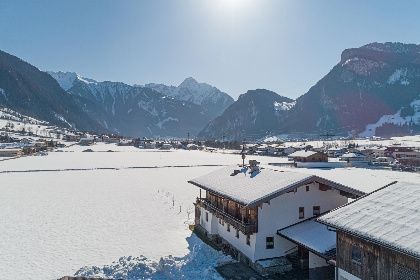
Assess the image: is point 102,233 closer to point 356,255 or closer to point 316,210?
point 316,210

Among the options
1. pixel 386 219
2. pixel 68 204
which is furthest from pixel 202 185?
pixel 68 204

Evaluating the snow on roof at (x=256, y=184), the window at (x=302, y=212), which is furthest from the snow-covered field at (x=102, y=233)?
the window at (x=302, y=212)

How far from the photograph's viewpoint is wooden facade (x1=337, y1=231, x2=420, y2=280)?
11203 mm

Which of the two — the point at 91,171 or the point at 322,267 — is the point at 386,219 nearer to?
the point at 322,267

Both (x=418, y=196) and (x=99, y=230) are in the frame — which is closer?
(x=418, y=196)

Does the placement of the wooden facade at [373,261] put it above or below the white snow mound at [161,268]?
above

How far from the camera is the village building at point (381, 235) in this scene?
11008 mm

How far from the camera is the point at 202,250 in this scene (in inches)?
942

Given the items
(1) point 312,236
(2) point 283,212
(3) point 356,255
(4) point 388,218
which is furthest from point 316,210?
(4) point 388,218

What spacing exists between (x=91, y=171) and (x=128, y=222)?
50863 millimetres

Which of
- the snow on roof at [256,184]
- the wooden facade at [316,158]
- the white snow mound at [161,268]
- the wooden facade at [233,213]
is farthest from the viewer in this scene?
the wooden facade at [316,158]

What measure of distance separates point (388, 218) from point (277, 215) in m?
9.77

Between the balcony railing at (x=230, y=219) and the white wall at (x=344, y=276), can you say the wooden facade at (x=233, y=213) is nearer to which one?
the balcony railing at (x=230, y=219)

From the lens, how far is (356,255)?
538 inches
